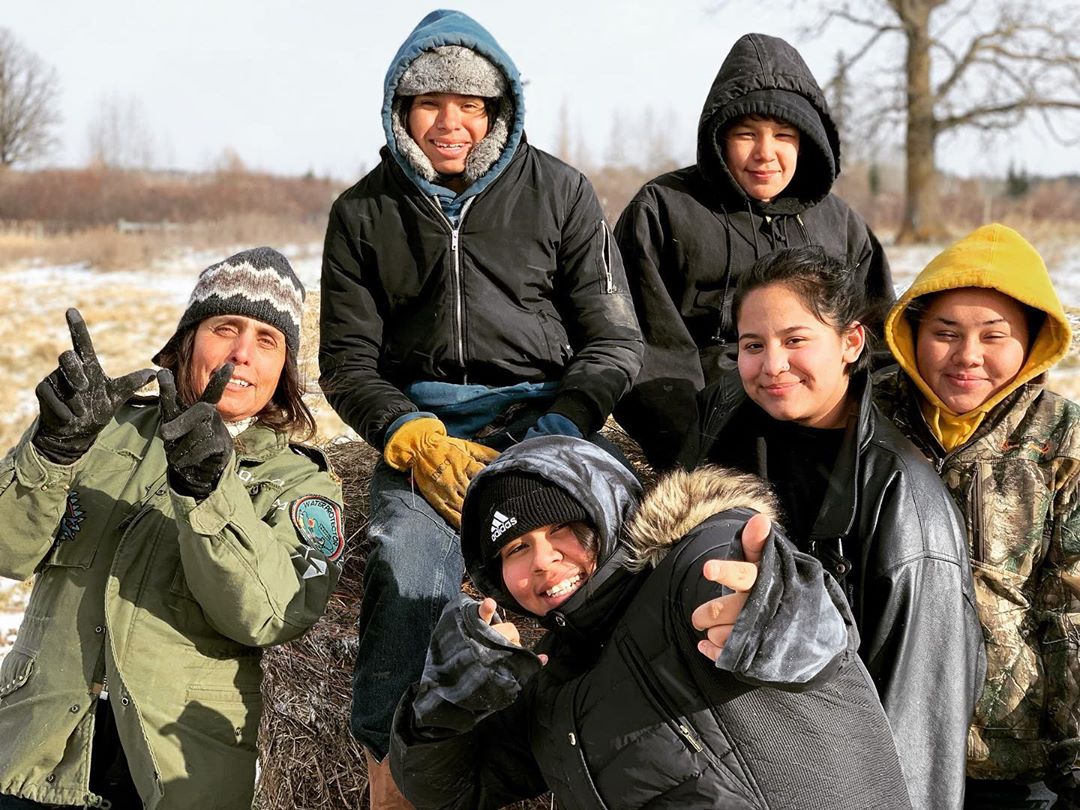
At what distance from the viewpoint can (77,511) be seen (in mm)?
2672

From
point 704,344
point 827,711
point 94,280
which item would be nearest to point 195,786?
point 827,711

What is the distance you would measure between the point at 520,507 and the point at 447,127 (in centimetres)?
144

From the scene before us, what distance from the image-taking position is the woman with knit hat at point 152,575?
243 centimetres

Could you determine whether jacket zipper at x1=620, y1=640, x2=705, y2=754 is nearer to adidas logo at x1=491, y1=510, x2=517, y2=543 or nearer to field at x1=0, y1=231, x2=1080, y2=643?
adidas logo at x1=491, y1=510, x2=517, y2=543

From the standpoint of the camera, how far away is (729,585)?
176cm

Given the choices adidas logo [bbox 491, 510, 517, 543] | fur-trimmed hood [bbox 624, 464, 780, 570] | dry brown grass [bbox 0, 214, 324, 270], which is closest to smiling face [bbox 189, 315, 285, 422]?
adidas logo [bbox 491, 510, 517, 543]

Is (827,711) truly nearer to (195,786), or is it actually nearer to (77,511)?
(195,786)

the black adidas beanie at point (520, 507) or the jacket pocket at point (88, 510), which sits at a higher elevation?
the black adidas beanie at point (520, 507)

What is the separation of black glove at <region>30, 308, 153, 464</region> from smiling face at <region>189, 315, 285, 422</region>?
31 cm

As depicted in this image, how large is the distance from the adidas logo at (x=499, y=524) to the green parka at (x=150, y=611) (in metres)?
0.57

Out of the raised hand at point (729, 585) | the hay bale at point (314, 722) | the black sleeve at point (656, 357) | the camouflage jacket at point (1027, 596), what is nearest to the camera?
the raised hand at point (729, 585)

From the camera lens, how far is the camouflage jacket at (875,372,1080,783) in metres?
2.42

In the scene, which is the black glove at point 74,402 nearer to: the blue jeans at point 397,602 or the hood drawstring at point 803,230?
the blue jeans at point 397,602

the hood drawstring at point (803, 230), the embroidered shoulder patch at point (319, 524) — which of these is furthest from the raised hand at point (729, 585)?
the hood drawstring at point (803, 230)
